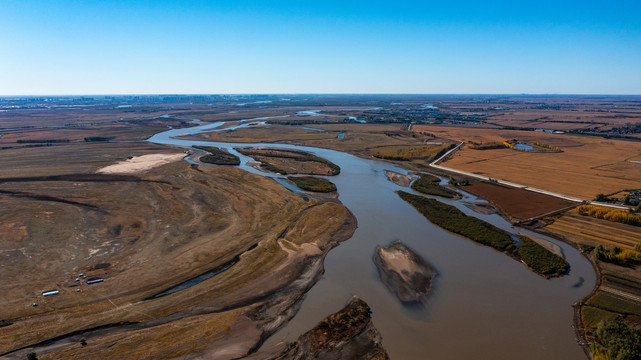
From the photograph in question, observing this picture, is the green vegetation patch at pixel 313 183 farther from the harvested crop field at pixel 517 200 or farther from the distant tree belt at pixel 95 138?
the distant tree belt at pixel 95 138

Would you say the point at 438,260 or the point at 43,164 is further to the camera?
the point at 43,164

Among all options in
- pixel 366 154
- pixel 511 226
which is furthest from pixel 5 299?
pixel 366 154

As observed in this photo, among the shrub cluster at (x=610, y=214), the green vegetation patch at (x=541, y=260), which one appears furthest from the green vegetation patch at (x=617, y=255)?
the shrub cluster at (x=610, y=214)

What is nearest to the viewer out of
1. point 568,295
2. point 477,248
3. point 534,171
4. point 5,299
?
point 5,299

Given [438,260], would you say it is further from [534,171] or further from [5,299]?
[534,171]

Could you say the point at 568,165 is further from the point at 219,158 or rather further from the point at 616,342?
the point at 219,158

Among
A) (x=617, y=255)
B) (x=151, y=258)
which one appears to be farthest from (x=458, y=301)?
(x=151, y=258)
